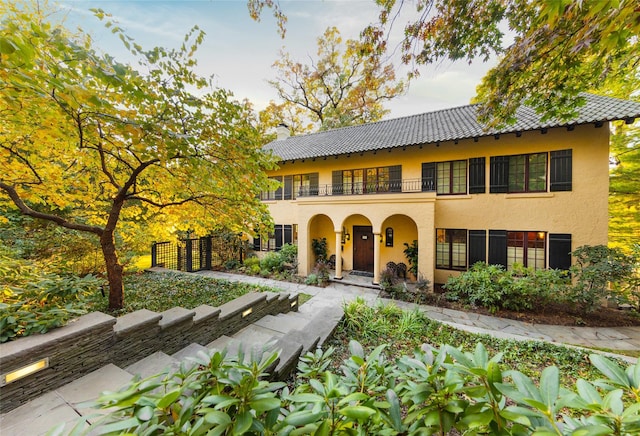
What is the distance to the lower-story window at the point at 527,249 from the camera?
8498 mm

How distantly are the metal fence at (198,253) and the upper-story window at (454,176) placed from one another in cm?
953

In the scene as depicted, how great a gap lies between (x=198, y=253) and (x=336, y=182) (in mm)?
8144

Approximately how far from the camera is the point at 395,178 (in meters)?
10.9

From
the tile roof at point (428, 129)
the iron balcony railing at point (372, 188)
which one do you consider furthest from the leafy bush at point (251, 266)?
the tile roof at point (428, 129)

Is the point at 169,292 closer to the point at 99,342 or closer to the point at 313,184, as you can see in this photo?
the point at 99,342

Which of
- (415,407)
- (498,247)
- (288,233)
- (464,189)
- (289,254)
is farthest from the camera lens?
(288,233)

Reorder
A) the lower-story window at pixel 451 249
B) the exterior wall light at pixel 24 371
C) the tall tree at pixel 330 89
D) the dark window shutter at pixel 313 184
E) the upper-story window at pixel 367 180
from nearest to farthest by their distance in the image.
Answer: the exterior wall light at pixel 24 371
the lower-story window at pixel 451 249
the upper-story window at pixel 367 180
the dark window shutter at pixel 313 184
the tall tree at pixel 330 89

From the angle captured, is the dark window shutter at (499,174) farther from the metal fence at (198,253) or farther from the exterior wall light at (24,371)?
the exterior wall light at (24,371)

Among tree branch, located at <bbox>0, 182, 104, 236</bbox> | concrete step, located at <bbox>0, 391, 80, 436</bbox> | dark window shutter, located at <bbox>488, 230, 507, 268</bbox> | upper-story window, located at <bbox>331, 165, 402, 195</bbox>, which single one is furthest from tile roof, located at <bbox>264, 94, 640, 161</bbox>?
concrete step, located at <bbox>0, 391, 80, 436</bbox>

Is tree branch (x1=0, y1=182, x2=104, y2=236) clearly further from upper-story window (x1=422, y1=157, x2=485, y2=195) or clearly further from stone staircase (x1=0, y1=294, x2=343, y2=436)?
upper-story window (x1=422, y1=157, x2=485, y2=195)

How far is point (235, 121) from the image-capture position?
162 inches

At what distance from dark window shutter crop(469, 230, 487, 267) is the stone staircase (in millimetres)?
7315

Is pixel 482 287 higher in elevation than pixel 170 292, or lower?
lower

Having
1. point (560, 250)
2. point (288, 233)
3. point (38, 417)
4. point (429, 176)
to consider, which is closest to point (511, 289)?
point (560, 250)
